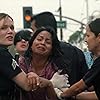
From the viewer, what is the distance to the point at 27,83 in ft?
12.6

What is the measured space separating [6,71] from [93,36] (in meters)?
0.86

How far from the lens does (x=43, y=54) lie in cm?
437

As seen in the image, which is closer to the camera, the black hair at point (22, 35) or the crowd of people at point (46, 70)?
the crowd of people at point (46, 70)

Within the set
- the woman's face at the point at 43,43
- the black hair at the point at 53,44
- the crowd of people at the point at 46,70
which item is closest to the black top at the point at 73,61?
the crowd of people at the point at 46,70

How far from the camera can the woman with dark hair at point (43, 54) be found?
4.32m

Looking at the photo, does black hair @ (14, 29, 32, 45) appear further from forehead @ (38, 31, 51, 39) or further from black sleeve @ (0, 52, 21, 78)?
black sleeve @ (0, 52, 21, 78)

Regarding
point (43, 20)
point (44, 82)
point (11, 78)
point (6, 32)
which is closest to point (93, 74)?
point (44, 82)

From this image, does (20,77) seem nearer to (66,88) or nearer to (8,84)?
(8,84)

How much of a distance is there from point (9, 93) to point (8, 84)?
3.5 inches

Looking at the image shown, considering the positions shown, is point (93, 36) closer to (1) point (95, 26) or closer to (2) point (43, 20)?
(1) point (95, 26)

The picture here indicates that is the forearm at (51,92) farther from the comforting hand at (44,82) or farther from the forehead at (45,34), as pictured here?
the forehead at (45,34)

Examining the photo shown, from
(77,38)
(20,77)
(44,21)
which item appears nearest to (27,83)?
(20,77)

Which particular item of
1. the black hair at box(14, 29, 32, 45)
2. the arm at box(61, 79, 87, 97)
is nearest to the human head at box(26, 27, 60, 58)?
the arm at box(61, 79, 87, 97)

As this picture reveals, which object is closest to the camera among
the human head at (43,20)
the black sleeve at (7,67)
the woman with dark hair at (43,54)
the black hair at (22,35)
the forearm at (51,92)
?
the black sleeve at (7,67)
